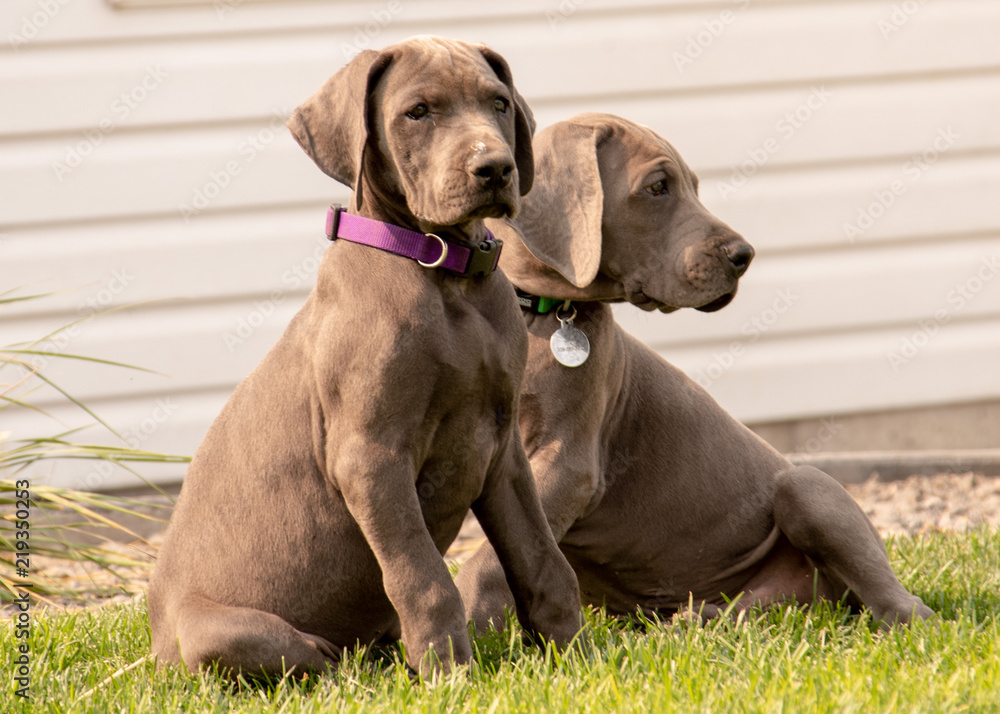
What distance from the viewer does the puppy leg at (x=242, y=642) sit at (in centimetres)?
286

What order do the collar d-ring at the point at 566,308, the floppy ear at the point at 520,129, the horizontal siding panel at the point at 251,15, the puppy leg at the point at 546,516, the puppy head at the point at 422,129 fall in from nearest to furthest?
the puppy head at the point at 422,129 < the floppy ear at the point at 520,129 < the puppy leg at the point at 546,516 < the collar d-ring at the point at 566,308 < the horizontal siding panel at the point at 251,15

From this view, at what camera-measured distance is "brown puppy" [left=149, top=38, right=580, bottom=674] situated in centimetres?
274

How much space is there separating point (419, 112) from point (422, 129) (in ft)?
0.15

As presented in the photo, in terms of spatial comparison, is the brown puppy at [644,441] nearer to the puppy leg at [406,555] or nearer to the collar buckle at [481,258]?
the collar buckle at [481,258]

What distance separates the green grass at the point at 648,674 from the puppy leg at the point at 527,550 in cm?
10

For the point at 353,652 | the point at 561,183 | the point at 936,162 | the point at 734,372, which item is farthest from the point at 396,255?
the point at 936,162

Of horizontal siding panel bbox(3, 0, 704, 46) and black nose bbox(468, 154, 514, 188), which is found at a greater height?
horizontal siding panel bbox(3, 0, 704, 46)

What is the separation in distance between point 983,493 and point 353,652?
4.54 meters

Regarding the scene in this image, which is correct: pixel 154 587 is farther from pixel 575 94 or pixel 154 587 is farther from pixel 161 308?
pixel 575 94

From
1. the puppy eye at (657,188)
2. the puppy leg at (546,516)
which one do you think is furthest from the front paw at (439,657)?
the puppy eye at (657,188)

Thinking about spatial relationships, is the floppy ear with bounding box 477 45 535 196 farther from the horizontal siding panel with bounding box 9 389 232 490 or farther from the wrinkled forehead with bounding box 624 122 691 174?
the horizontal siding panel with bounding box 9 389 232 490

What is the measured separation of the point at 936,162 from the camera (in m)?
Answer: 6.96

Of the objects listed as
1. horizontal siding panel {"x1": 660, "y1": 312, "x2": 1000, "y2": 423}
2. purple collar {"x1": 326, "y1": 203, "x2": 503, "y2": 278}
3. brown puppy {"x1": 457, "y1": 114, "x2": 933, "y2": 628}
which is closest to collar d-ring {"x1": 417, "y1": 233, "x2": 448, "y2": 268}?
purple collar {"x1": 326, "y1": 203, "x2": 503, "y2": 278}

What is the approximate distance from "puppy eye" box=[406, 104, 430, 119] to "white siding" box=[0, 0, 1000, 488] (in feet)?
12.7
